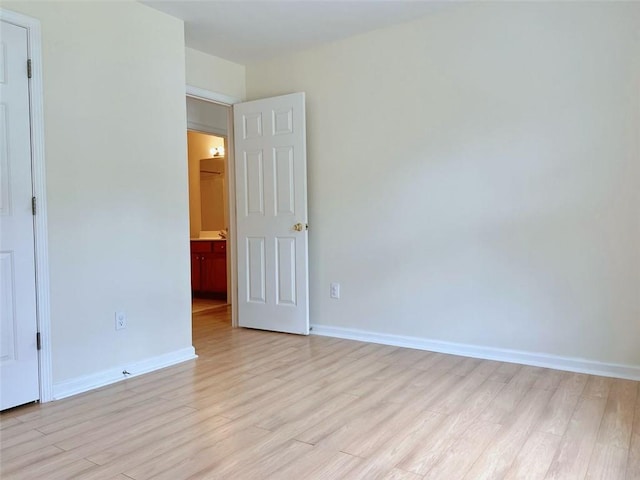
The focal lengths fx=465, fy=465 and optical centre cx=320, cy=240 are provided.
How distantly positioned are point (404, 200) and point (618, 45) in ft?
5.32

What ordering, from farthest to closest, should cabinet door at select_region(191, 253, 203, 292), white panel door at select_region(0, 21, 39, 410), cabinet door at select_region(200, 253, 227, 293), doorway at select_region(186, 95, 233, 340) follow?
cabinet door at select_region(191, 253, 203, 292) < cabinet door at select_region(200, 253, 227, 293) < doorway at select_region(186, 95, 233, 340) < white panel door at select_region(0, 21, 39, 410)

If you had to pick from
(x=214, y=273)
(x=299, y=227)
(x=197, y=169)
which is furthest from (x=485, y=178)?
(x=197, y=169)

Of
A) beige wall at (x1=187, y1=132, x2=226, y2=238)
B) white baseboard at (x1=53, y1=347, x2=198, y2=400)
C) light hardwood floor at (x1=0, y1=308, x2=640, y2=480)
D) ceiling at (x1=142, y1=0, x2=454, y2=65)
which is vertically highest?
ceiling at (x1=142, y1=0, x2=454, y2=65)

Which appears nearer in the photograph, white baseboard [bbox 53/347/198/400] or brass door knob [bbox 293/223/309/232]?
white baseboard [bbox 53/347/198/400]

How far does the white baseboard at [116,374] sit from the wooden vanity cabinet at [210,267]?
103 inches

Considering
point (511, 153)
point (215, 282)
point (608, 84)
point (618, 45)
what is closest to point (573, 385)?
point (511, 153)

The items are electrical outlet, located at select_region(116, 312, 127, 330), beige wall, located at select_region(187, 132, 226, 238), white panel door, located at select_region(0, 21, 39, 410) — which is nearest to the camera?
white panel door, located at select_region(0, 21, 39, 410)

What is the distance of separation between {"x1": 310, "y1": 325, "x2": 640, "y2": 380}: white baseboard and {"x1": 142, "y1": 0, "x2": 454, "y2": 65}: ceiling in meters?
2.40

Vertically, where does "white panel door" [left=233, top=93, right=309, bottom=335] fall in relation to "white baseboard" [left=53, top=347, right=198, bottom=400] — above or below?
above

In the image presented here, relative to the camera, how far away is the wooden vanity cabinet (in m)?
6.00

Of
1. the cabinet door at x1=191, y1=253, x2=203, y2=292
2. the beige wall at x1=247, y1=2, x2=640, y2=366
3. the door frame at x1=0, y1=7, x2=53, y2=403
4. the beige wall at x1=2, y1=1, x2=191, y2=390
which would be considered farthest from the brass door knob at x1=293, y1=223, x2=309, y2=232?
the cabinet door at x1=191, y1=253, x2=203, y2=292

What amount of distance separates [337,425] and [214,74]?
3.19 m

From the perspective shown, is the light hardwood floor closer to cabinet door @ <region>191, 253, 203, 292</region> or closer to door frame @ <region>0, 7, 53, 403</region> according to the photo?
door frame @ <region>0, 7, 53, 403</region>

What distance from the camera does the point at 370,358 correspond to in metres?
3.32
